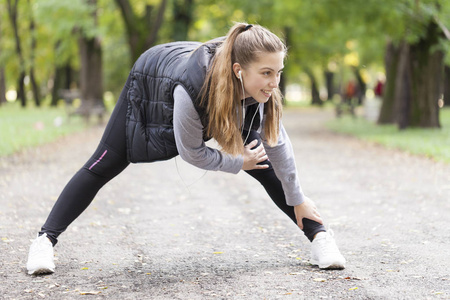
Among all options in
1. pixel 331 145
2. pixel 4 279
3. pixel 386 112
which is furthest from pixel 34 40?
pixel 4 279

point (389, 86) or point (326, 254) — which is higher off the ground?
point (389, 86)

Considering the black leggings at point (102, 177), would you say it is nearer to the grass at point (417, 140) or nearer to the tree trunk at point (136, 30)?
the grass at point (417, 140)

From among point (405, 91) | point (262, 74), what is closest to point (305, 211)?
point (262, 74)

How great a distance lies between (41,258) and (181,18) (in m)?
26.3

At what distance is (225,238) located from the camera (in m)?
5.25

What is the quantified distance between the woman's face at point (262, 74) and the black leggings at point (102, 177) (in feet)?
1.30

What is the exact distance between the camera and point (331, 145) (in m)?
15.1

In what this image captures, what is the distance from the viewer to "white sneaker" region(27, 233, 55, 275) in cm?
399

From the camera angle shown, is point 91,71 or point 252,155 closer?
point 252,155

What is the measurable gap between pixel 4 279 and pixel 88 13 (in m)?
19.5

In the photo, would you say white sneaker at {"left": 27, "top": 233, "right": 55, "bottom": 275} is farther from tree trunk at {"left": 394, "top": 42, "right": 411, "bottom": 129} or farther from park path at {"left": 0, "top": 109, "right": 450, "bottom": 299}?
tree trunk at {"left": 394, "top": 42, "right": 411, "bottom": 129}

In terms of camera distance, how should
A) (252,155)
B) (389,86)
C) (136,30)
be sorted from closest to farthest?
1. (252,155)
2. (389,86)
3. (136,30)

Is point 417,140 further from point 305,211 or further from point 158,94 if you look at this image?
point 158,94

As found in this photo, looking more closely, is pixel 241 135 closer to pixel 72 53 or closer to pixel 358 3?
pixel 358 3
